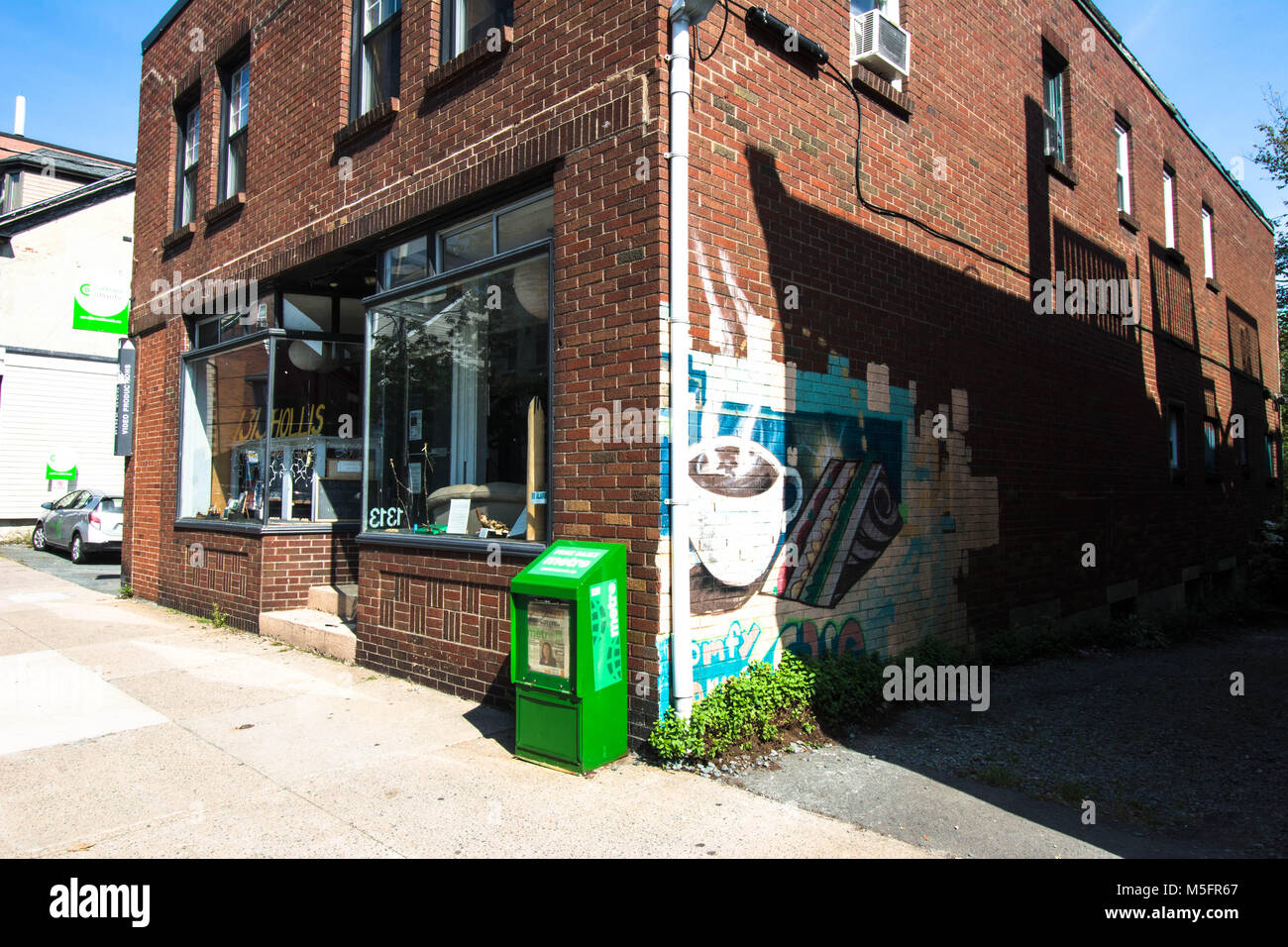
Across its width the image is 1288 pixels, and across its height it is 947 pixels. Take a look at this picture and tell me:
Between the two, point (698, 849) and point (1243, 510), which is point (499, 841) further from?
point (1243, 510)

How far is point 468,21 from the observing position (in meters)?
7.12

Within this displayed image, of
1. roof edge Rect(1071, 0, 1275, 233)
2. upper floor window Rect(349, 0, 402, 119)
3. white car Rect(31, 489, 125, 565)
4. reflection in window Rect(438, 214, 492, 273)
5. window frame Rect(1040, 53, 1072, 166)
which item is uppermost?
roof edge Rect(1071, 0, 1275, 233)

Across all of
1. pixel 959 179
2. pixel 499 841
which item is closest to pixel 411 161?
pixel 959 179

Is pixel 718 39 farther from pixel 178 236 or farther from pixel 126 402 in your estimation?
pixel 126 402

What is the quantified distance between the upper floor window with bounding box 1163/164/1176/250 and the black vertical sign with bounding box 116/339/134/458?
53.0 feet

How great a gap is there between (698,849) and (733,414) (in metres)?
2.78

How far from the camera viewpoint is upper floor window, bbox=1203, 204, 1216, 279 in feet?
51.1

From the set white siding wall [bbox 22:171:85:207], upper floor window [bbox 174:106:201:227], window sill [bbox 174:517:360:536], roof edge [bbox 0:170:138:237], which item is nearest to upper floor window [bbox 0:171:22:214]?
white siding wall [bbox 22:171:85:207]

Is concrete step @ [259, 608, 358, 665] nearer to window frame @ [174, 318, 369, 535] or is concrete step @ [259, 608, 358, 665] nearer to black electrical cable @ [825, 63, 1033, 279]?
window frame @ [174, 318, 369, 535]

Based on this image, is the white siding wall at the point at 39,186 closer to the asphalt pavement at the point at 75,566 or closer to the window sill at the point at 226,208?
the asphalt pavement at the point at 75,566

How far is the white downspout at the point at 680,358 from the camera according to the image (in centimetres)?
505

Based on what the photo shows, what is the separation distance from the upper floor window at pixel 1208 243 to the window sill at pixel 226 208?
1604cm

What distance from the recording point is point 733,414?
222 inches

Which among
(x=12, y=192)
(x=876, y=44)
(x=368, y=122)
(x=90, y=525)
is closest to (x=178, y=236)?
(x=368, y=122)
